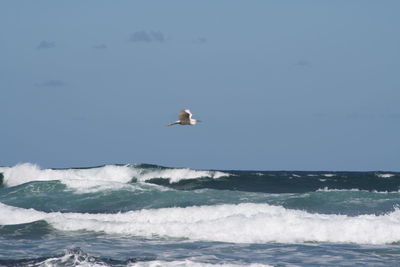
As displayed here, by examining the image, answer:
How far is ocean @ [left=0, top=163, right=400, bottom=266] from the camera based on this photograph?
13633 mm

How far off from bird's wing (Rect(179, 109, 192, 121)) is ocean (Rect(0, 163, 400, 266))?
8.17 feet

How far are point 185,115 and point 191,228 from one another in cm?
255

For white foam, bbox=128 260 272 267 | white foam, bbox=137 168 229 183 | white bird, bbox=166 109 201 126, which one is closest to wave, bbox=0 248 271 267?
white foam, bbox=128 260 272 267

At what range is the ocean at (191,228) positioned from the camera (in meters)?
13.6

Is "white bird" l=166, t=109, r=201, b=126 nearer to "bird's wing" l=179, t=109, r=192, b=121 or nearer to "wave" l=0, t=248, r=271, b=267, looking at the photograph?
"bird's wing" l=179, t=109, r=192, b=121

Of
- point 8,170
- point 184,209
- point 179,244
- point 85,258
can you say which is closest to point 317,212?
point 184,209

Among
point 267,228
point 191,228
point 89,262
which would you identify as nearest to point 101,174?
point 191,228

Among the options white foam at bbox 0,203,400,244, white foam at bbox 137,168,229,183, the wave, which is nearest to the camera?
the wave

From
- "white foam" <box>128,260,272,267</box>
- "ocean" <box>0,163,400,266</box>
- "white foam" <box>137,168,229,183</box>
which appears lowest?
"white foam" <box>128,260,272,267</box>

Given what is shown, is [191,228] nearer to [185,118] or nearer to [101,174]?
[185,118]

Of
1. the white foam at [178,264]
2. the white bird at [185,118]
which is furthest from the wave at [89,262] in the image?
the white bird at [185,118]

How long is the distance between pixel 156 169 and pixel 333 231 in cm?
2200

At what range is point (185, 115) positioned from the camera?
1697 cm

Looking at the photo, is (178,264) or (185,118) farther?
(185,118)
